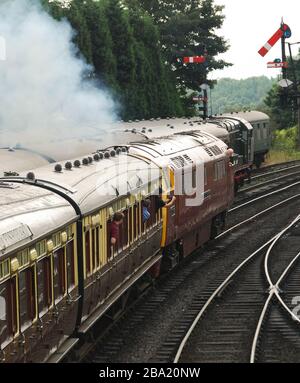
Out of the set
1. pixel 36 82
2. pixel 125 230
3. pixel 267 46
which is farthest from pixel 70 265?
pixel 267 46

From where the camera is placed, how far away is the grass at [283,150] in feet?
185

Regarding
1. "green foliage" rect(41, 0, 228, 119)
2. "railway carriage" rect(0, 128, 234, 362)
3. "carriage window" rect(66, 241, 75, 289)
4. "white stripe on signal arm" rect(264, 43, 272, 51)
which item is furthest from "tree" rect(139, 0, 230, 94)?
"carriage window" rect(66, 241, 75, 289)

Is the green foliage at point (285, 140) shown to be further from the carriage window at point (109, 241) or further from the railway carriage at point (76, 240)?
the carriage window at point (109, 241)

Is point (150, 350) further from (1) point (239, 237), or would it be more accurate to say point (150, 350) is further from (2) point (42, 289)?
(1) point (239, 237)

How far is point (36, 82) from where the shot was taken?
86.9ft

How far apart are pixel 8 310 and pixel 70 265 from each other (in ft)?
7.68

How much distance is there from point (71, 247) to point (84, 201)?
0.92 m

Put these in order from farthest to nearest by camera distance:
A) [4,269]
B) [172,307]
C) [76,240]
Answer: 1. [172,307]
2. [76,240]
3. [4,269]

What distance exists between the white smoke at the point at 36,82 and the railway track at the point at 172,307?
14.0 ft

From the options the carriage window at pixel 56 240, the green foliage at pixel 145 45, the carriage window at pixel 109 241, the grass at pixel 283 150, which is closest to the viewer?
the carriage window at pixel 56 240

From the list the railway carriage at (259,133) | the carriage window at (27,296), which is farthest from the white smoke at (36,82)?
the railway carriage at (259,133)

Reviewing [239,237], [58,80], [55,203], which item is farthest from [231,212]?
[55,203]

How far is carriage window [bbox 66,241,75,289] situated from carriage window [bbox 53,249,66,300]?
240mm

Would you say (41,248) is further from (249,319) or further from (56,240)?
(249,319)
